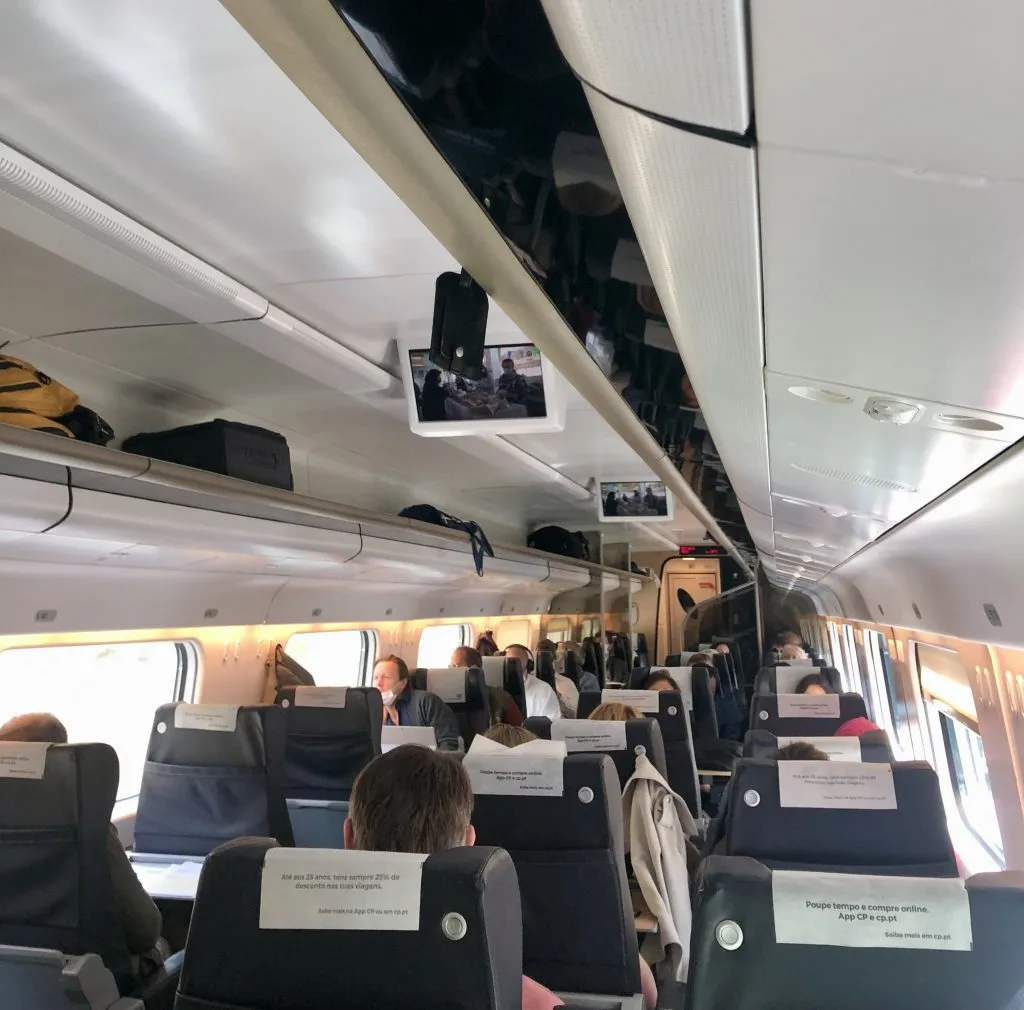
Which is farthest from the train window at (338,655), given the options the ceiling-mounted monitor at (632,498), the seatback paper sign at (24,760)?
the seatback paper sign at (24,760)

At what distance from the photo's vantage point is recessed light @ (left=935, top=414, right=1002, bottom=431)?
1848 mm

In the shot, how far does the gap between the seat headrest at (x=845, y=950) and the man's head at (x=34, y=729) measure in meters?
3.20

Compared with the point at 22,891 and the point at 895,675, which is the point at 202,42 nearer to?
the point at 22,891

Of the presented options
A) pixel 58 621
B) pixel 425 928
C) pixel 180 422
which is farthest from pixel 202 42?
pixel 58 621

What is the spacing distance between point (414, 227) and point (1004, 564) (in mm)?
2627

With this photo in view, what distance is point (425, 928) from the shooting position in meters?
1.52

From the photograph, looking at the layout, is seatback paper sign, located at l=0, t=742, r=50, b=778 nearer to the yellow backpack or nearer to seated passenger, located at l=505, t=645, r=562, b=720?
the yellow backpack

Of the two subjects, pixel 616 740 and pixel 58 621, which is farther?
pixel 58 621

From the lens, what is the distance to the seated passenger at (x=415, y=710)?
22.3ft

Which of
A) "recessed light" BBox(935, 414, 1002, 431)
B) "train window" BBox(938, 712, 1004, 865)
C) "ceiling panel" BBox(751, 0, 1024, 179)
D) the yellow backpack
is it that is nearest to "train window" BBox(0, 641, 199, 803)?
the yellow backpack

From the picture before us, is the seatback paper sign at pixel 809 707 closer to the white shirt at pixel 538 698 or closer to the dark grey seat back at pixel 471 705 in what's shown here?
the dark grey seat back at pixel 471 705

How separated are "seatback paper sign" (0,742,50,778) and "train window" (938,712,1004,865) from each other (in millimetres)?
5274

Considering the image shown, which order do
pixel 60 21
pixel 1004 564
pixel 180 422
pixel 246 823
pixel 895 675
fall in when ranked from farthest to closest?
pixel 895 675
pixel 180 422
pixel 246 823
pixel 1004 564
pixel 60 21

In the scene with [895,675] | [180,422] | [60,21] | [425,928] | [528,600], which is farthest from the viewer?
[528,600]
